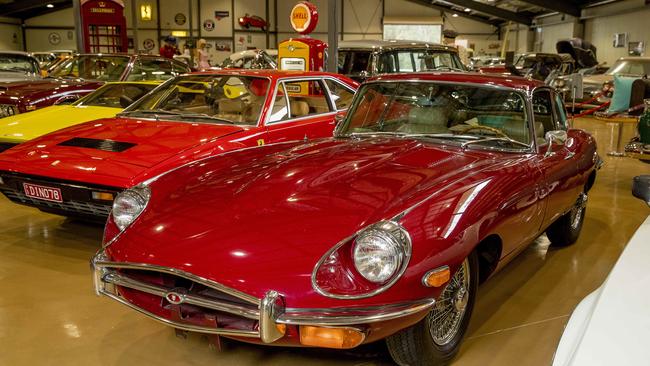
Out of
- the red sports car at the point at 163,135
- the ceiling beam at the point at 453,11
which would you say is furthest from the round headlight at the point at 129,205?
the ceiling beam at the point at 453,11

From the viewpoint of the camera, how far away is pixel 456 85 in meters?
3.53

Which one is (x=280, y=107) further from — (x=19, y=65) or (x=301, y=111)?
(x=19, y=65)

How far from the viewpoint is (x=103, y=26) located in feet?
41.8

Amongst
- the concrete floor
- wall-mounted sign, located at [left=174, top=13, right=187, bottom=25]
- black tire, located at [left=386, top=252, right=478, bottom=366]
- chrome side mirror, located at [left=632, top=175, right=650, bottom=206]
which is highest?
wall-mounted sign, located at [left=174, top=13, right=187, bottom=25]

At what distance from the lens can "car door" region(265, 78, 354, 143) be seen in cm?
467

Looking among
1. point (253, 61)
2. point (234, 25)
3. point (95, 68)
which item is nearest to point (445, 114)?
point (95, 68)

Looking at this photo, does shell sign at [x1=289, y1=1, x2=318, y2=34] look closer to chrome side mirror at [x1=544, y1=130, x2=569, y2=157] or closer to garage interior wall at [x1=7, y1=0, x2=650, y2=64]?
chrome side mirror at [x1=544, y1=130, x2=569, y2=157]

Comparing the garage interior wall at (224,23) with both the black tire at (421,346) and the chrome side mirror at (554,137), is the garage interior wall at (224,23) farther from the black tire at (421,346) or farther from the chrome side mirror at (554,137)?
the black tire at (421,346)

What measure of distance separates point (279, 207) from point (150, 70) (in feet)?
21.6

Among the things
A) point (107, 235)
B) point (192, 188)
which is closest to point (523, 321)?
point (192, 188)

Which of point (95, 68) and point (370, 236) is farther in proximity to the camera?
point (95, 68)

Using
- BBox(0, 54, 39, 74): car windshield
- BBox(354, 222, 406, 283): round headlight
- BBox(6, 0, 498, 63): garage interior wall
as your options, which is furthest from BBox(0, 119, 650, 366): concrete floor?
BBox(6, 0, 498, 63): garage interior wall

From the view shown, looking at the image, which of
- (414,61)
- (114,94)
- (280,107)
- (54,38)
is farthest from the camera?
(54,38)

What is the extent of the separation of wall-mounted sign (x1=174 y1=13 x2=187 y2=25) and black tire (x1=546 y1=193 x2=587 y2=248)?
24.2 metres
